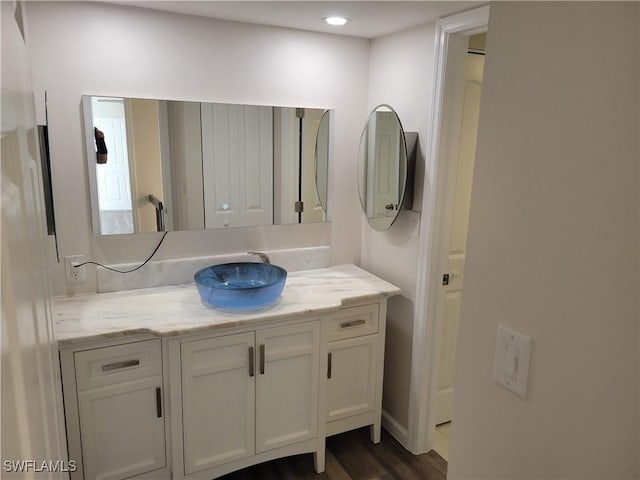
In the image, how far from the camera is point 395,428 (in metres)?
2.64

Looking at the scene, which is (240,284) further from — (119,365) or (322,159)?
(322,159)

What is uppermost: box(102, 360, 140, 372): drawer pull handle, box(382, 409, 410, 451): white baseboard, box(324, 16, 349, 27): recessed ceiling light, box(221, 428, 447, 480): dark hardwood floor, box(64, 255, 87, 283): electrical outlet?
box(324, 16, 349, 27): recessed ceiling light

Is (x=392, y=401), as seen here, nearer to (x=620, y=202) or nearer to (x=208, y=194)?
(x=208, y=194)

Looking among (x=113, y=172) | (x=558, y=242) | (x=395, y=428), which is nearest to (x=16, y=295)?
(x=558, y=242)

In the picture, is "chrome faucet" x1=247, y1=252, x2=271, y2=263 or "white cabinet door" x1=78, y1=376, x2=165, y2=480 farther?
"chrome faucet" x1=247, y1=252, x2=271, y2=263

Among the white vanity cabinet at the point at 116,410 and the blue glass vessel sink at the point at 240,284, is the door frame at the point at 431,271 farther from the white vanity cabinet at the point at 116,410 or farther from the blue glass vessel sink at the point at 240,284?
the white vanity cabinet at the point at 116,410

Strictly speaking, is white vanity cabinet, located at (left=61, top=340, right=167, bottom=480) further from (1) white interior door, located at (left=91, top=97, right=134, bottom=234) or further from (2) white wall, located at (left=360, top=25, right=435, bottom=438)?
(2) white wall, located at (left=360, top=25, right=435, bottom=438)

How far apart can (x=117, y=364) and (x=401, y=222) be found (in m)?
1.48

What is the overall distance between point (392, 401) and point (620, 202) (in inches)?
83.8

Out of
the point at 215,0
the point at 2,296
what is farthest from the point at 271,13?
the point at 2,296

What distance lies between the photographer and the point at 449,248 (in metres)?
2.44

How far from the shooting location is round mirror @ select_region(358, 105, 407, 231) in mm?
2369

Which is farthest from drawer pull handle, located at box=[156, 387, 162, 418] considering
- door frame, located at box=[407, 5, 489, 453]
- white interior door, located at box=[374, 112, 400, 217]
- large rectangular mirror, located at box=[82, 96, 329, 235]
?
white interior door, located at box=[374, 112, 400, 217]

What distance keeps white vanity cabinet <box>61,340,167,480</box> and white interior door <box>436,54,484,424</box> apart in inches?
54.4
